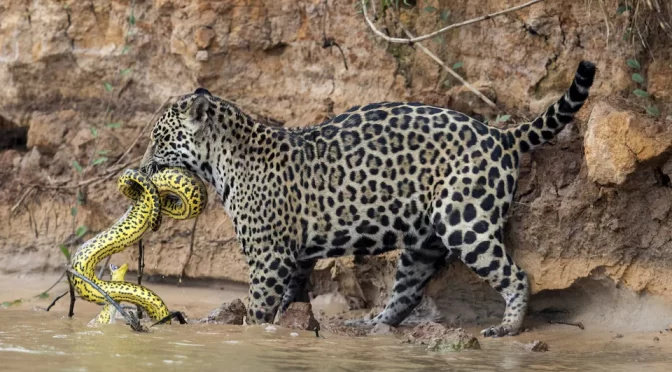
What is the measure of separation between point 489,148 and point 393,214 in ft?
2.83

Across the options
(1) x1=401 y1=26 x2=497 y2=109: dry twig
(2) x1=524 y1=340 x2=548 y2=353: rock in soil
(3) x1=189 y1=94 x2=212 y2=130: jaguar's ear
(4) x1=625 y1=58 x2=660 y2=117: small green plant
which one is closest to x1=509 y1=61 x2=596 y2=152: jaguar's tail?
(4) x1=625 y1=58 x2=660 y2=117: small green plant

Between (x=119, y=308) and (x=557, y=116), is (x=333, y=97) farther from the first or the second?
(x=119, y=308)

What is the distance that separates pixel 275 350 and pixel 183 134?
251 centimetres

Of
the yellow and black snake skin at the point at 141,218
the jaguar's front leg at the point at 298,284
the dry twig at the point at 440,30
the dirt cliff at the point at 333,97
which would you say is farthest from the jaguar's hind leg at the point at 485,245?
the yellow and black snake skin at the point at 141,218

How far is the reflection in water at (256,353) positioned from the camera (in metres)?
6.38

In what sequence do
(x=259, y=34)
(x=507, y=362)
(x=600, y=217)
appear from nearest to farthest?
(x=507, y=362) → (x=600, y=217) → (x=259, y=34)

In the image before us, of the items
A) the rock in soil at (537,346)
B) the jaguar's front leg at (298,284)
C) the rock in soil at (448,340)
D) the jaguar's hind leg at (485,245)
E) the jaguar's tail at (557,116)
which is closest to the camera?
the rock in soil at (448,340)

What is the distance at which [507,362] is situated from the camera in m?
6.93

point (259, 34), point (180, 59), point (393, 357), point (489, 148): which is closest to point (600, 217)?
point (489, 148)

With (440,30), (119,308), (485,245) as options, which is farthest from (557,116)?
(119,308)

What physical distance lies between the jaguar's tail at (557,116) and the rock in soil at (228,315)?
2.43 metres

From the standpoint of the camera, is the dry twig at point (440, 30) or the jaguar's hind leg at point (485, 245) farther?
→ the dry twig at point (440, 30)

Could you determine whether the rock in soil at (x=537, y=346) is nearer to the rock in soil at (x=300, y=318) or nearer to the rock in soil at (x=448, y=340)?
the rock in soil at (x=448, y=340)

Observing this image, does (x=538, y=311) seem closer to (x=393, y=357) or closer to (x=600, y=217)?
(x=600, y=217)
